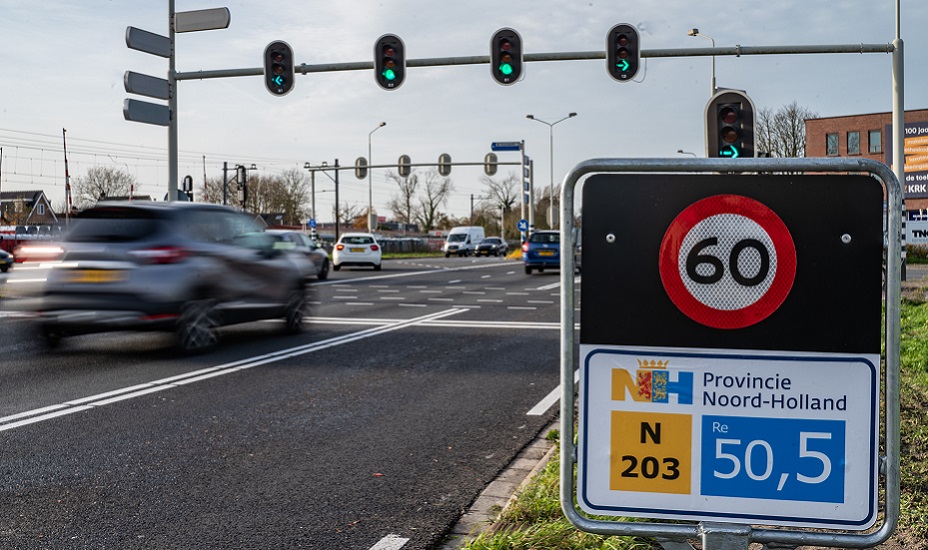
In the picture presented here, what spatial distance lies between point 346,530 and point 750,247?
2.42 m

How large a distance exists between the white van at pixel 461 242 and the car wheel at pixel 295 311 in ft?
164

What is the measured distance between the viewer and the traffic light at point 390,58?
19.2 meters

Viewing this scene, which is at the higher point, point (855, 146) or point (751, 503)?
point (855, 146)

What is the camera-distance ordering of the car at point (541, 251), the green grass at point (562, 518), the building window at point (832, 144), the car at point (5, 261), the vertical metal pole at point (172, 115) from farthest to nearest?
1. the building window at point (832, 144)
2. the car at point (5, 261)
3. the car at point (541, 251)
4. the vertical metal pole at point (172, 115)
5. the green grass at point (562, 518)

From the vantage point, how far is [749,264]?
7.47 feet

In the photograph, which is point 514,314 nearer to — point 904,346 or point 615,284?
point 904,346

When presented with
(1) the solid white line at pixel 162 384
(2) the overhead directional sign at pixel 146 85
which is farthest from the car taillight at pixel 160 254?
(2) the overhead directional sign at pixel 146 85

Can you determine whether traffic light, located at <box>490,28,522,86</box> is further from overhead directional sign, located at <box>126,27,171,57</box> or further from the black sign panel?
the black sign panel

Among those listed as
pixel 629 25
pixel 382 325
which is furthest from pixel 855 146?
pixel 382 325

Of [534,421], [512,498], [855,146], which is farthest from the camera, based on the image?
[855,146]

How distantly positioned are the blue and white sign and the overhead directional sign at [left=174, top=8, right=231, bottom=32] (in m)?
18.9

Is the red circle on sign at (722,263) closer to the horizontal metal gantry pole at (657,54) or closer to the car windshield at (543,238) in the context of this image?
the horizontal metal gantry pole at (657,54)

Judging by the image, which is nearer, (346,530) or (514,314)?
(346,530)

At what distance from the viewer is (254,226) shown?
1106cm
